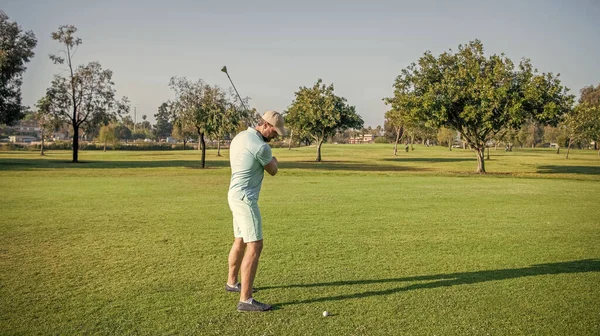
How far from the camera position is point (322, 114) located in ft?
203

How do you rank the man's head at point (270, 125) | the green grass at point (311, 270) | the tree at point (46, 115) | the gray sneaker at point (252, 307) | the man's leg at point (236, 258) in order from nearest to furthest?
the green grass at point (311, 270) → the gray sneaker at point (252, 307) → the man's head at point (270, 125) → the man's leg at point (236, 258) → the tree at point (46, 115)

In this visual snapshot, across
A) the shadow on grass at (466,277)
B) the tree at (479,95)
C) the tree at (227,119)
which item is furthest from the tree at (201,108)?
the shadow on grass at (466,277)

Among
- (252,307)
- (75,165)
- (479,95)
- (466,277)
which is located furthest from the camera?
(75,165)

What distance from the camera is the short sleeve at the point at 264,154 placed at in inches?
269

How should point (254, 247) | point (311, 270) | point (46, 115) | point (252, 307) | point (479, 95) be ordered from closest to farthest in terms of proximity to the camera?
point (252, 307) → point (254, 247) → point (311, 270) → point (479, 95) → point (46, 115)

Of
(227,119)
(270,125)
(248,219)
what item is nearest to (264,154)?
(270,125)

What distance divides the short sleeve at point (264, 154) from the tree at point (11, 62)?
50981 mm

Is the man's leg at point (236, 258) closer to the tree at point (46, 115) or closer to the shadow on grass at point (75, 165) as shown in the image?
the shadow on grass at point (75, 165)

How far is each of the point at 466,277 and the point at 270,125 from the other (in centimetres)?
463

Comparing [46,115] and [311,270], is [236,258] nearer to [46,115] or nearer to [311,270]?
[311,270]

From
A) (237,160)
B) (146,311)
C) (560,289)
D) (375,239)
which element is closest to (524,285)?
(560,289)

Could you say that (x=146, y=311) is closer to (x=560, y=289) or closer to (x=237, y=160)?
(x=237, y=160)

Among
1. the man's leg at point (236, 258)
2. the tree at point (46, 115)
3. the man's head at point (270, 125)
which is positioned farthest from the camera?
the tree at point (46, 115)

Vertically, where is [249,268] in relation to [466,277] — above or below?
above
